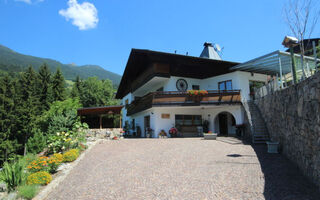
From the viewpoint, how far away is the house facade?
55.5 feet

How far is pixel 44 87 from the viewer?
113ft

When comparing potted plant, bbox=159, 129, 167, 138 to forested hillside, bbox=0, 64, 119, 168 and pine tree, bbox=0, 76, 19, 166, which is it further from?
pine tree, bbox=0, 76, 19, 166

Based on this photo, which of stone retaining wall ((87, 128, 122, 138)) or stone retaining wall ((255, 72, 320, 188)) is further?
stone retaining wall ((87, 128, 122, 138))

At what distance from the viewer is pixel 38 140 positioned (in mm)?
20406

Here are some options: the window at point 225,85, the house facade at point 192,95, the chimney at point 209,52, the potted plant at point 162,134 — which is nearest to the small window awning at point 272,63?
the house facade at point 192,95

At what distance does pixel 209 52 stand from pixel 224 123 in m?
12.4

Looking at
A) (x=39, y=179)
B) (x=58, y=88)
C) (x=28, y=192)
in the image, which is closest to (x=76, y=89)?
(x=58, y=88)

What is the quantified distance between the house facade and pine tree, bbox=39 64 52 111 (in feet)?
65.8

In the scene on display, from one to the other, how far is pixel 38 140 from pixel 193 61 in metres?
17.4

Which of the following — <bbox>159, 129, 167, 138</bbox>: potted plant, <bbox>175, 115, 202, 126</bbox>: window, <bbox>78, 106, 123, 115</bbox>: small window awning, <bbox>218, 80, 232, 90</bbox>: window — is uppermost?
<bbox>218, 80, 232, 90</bbox>: window

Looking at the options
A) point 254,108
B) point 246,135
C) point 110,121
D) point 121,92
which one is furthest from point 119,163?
point 121,92

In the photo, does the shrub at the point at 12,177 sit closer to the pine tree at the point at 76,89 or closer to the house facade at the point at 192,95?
the house facade at the point at 192,95

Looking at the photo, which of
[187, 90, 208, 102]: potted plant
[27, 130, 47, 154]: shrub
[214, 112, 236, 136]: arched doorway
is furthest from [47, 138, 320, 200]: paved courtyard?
[27, 130, 47, 154]: shrub

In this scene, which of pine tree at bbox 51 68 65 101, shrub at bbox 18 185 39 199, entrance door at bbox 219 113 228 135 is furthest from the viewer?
pine tree at bbox 51 68 65 101
